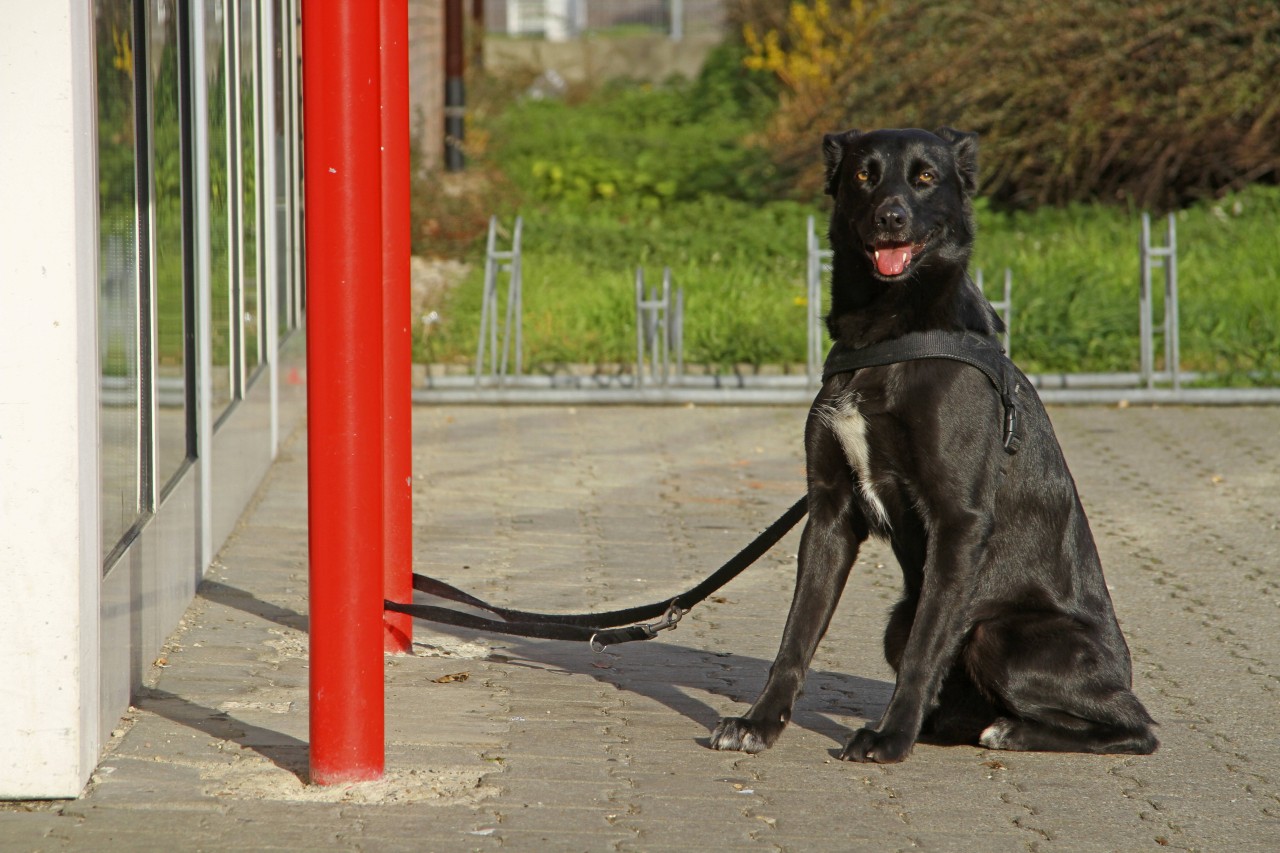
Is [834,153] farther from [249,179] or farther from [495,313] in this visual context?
[495,313]

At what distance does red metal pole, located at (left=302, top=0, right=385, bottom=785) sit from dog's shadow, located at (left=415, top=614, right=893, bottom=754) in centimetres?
102

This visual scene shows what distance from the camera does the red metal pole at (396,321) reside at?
4.80 meters

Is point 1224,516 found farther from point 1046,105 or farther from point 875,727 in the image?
point 1046,105

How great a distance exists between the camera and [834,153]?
4402 mm

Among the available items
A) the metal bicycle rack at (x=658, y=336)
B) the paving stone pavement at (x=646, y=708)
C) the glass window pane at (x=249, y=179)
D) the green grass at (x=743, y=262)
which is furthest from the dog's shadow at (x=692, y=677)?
the green grass at (x=743, y=262)

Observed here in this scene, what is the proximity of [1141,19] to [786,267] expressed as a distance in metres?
4.69

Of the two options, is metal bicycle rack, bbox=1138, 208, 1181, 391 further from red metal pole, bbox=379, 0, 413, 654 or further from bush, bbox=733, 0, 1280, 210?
red metal pole, bbox=379, 0, 413, 654

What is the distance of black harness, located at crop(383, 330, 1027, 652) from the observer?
4.00 meters

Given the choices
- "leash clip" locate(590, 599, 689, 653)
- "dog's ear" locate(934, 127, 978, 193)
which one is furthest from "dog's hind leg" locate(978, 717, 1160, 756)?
"dog's ear" locate(934, 127, 978, 193)

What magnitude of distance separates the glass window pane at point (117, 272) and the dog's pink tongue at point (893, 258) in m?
1.95

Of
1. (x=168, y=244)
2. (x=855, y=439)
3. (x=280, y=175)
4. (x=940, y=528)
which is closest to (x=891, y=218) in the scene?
(x=855, y=439)

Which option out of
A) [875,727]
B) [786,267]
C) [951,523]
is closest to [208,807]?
[875,727]

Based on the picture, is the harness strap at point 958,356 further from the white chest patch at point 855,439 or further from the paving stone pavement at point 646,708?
the paving stone pavement at point 646,708

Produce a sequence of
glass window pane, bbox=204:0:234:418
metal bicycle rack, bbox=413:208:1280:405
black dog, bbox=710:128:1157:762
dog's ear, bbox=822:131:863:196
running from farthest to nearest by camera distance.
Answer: metal bicycle rack, bbox=413:208:1280:405 < glass window pane, bbox=204:0:234:418 < dog's ear, bbox=822:131:863:196 < black dog, bbox=710:128:1157:762
